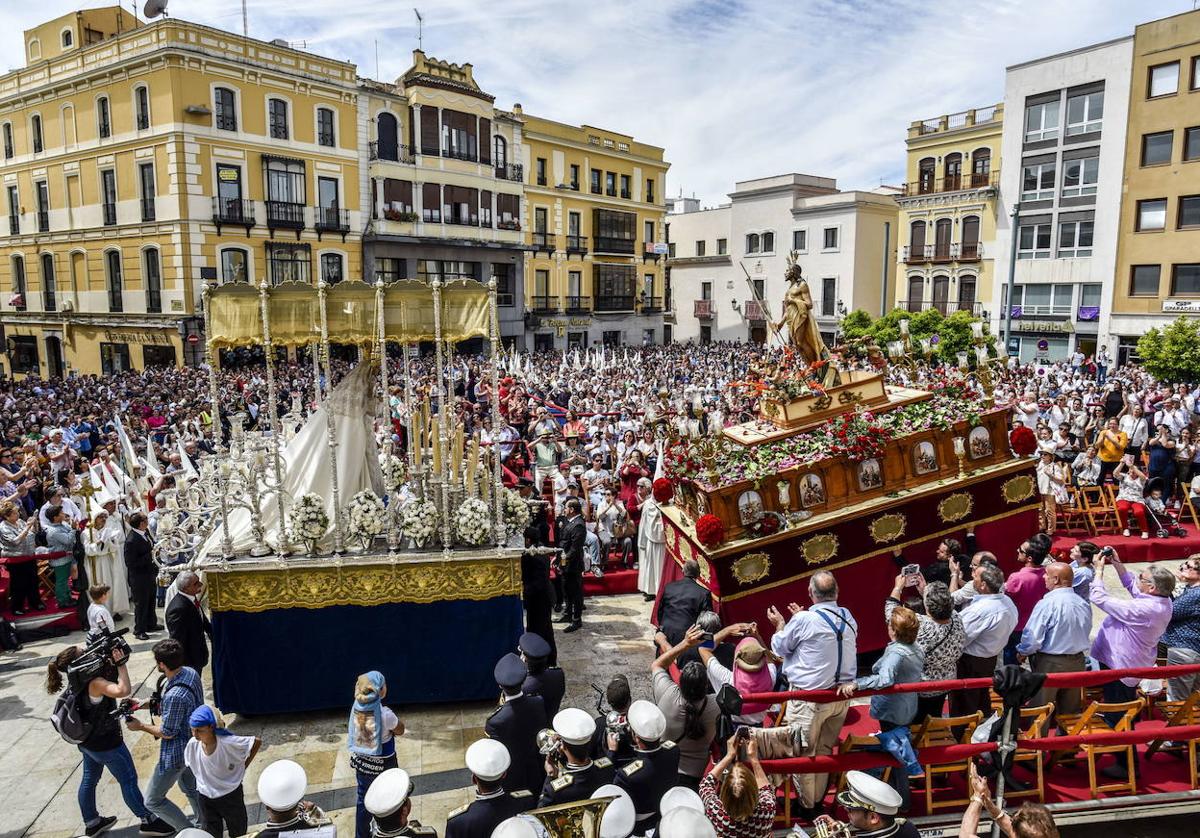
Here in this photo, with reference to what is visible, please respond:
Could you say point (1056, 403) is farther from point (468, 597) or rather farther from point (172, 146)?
point (172, 146)

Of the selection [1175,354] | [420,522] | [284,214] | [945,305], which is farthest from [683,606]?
[945,305]

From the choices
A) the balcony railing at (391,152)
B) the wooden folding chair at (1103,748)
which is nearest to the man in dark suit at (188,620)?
the wooden folding chair at (1103,748)

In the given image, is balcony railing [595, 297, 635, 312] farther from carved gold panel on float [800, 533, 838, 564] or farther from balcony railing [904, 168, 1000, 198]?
carved gold panel on float [800, 533, 838, 564]

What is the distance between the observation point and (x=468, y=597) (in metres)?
8.55

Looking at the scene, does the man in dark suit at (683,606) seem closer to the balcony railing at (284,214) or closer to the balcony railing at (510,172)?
the balcony railing at (284,214)

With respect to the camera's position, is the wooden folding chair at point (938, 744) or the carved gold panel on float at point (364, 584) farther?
the carved gold panel on float at point (364, 584)

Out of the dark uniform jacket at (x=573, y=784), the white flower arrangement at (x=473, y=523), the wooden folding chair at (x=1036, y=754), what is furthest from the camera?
the white flower arrangement at (x=473, y=523)

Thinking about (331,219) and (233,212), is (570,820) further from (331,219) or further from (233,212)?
(331,219)

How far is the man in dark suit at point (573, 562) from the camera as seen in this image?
10641mm

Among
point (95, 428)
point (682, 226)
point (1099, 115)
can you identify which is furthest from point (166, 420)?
point (682, 226)

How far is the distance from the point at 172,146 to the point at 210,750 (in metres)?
31.6

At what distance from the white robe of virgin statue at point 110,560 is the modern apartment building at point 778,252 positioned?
35.0m

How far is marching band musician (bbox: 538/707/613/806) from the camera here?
484 centimetres

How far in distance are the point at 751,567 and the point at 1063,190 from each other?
36035 mm
